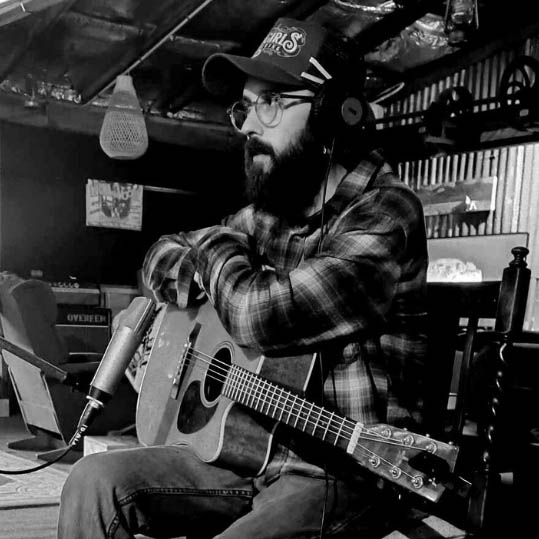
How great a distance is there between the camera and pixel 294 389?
1.43m

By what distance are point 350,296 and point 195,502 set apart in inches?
21.1

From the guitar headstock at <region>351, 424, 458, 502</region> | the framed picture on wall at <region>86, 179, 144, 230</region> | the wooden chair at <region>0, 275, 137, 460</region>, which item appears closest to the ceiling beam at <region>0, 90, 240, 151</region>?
the framed picture on wall at <region>86, 179, 144, 230</region>

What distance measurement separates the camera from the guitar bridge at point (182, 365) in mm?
1701

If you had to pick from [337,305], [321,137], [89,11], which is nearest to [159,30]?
[89,11]

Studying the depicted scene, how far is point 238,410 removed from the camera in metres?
1.50

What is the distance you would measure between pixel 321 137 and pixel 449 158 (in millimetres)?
5775

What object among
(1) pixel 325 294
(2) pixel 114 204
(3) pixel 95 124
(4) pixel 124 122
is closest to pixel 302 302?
(1) pixel 325 294

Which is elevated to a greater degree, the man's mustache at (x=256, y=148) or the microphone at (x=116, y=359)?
the man's mustache at (x=256, y=148)

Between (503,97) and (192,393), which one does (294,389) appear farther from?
(503,97)

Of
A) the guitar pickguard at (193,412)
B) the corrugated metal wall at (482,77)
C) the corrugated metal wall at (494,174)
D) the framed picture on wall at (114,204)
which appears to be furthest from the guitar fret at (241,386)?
the framed picture on wall at (114,204)

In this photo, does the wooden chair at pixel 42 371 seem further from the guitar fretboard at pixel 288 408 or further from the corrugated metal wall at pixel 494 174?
the corrugated metal wall at pixel 494 174

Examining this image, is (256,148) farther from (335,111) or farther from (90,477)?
(90,477)

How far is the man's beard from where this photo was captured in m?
1.62

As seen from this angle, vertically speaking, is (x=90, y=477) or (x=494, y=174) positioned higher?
(x=494, y=174)
